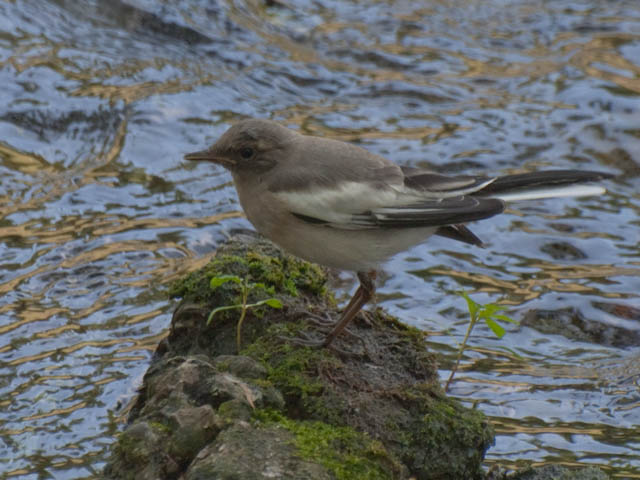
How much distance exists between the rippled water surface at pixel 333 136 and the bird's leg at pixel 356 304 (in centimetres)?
97

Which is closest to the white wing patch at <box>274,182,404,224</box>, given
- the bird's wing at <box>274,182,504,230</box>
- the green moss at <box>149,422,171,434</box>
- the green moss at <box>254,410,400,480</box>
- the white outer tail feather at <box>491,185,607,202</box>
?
the bird's wing at <box>274,182,504,230</box>

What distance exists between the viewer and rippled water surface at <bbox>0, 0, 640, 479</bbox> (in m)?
6.40

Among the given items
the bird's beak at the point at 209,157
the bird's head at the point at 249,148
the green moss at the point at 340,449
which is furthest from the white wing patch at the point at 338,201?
the green moss at the point at 340,449

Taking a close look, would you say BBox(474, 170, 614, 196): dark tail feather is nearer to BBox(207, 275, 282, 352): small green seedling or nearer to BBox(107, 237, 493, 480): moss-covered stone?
BBox(107, 237, 493, 480): moss-covered stone

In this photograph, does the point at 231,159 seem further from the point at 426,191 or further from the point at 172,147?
the point at 172,147

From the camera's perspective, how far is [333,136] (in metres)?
10.7

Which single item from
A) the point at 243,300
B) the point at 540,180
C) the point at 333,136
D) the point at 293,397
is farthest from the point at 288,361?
the point at 333,136

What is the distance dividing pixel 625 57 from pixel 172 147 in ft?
20.8

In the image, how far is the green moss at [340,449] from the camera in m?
4.26

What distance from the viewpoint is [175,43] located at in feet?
39.6

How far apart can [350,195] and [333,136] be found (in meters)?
5.10

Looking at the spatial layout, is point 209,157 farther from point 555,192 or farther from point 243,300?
point 555,192

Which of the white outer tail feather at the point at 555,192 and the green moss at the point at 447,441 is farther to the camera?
the white outer tail feather at the point at 555,192

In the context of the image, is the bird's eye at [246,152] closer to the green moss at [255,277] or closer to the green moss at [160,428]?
the green moss at [255,277]
